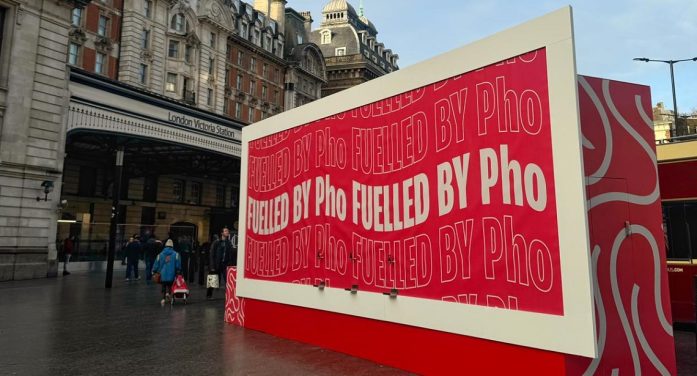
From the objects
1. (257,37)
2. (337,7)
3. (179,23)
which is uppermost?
(337,7)

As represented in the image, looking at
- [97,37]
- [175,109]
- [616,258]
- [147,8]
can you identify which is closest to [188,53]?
[147,8]

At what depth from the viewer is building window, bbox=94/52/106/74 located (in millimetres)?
33769

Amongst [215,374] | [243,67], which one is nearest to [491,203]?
[215,374]

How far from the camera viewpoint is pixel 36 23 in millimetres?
19875

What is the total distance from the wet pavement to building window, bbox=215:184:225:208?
99.6 feet

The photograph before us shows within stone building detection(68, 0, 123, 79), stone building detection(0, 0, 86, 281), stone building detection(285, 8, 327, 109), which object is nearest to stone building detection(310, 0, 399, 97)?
stone building detection(285, 8, 327, 109)

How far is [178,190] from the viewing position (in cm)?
3903

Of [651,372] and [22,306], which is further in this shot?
[22,306]

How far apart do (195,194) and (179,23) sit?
14920 mm

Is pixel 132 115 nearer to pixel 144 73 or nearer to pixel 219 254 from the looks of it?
pixel 219 254

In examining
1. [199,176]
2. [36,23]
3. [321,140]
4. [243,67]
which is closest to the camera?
[321,140]

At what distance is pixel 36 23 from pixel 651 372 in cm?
2410

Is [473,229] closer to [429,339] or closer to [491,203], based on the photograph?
[491,203]

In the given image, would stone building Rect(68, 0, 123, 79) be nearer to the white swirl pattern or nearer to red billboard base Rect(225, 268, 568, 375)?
red billboard base Rect(225, 268, 568, 375)
